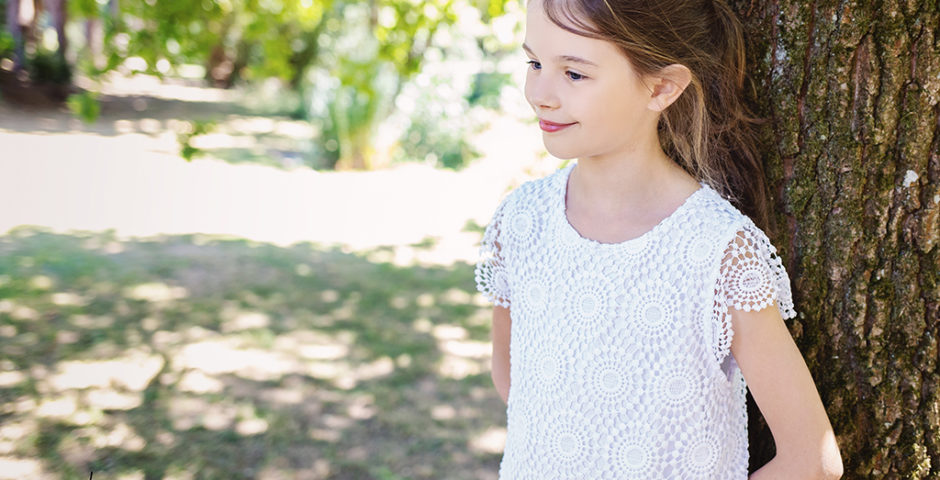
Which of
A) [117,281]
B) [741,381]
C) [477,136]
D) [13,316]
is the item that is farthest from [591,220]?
[477,136]

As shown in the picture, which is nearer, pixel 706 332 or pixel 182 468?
pixel 706 332

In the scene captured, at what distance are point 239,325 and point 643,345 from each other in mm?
4170

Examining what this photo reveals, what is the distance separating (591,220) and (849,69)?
0.59 m

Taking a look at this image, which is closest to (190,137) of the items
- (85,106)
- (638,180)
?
(85,106)

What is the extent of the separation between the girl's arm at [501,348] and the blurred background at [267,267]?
5.64ft

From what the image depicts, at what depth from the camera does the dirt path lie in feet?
25.3

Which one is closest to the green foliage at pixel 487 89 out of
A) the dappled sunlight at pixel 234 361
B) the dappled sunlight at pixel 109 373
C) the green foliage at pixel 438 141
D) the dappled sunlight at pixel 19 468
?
the green foliage at pixel 438 141

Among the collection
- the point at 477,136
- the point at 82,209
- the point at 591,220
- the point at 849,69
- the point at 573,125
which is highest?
the point at 849,69

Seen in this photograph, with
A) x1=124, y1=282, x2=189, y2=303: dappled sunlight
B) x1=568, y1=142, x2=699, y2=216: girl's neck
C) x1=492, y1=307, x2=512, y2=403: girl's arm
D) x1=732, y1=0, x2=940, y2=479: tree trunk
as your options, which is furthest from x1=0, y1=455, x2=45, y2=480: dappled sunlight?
x1=732, y1=0, x2=940, y2=479: tree trunk

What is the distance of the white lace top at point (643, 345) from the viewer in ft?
4.88

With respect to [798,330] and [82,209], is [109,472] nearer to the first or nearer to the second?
[798,330]

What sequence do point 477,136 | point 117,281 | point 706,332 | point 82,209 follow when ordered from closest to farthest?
1. point 706,332
2. point 117,281
3. point 82,209
4. point 477,136

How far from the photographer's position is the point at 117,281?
5934 millimetres

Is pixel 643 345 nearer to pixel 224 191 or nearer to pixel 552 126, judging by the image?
pixel 552 126
